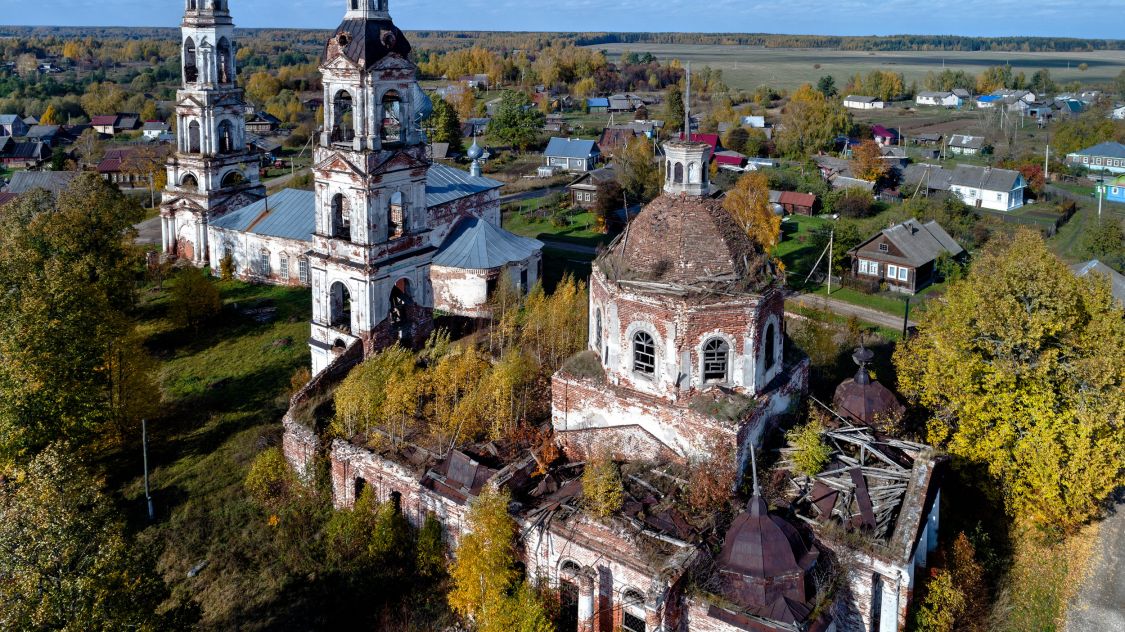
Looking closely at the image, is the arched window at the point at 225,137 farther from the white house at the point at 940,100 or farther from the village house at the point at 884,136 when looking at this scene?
the white house at the point at 940,100

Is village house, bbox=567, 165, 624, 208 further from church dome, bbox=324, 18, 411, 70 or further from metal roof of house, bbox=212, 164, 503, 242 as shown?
church dome, bbox=324, 18, 411, 70

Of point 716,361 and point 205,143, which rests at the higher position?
point 205,143

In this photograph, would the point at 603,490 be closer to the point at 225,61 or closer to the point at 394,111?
the point at 394,111

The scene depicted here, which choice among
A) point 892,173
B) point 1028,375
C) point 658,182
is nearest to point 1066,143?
point 892,173

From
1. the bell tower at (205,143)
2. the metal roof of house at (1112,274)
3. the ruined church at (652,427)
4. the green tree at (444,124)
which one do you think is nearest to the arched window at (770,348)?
the ruined church at (652,427)

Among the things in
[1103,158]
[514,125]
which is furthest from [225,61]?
[1103,158]

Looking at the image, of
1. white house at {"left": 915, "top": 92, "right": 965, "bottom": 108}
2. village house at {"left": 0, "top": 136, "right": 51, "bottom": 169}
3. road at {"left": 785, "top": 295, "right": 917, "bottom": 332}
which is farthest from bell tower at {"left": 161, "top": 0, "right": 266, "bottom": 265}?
white house at {"left": 915, "top": 92, "right": 965, "bottom": 108}
